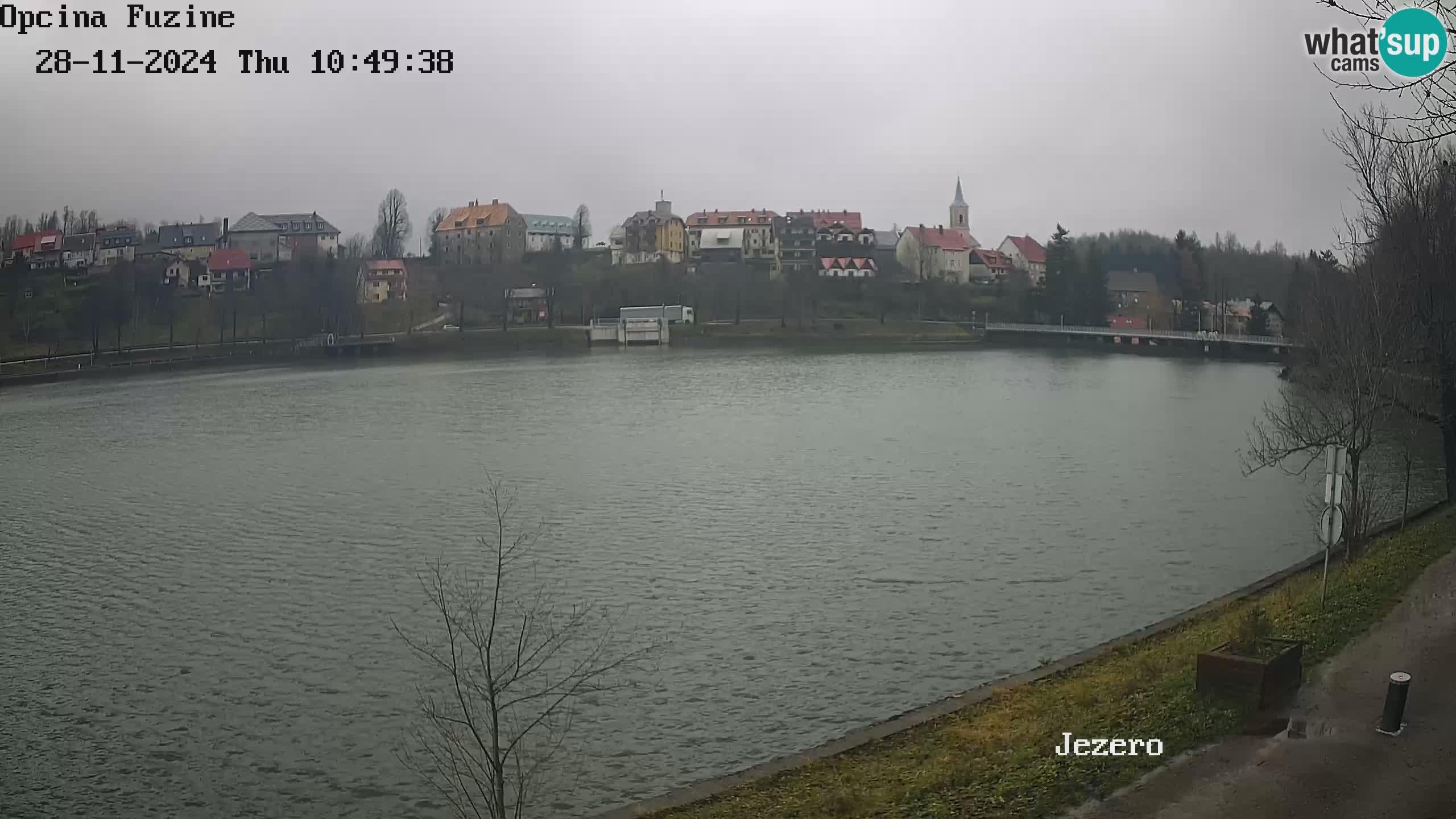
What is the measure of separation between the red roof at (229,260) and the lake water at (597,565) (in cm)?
4742

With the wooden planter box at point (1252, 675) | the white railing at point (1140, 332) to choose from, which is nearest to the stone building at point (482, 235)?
the white railing at point (1140, 332)

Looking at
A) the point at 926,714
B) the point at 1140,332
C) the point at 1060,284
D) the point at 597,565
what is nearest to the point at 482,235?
the point at 1060,284

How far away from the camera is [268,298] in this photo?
76.2m

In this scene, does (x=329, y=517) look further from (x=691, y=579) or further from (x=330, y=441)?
(x=330, y=441)

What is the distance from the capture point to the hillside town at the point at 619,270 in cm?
7312

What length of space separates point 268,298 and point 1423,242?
238 ft

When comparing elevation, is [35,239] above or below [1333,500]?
above

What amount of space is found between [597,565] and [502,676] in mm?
6230

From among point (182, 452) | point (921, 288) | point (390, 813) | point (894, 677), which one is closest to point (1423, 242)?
point (894, 677)

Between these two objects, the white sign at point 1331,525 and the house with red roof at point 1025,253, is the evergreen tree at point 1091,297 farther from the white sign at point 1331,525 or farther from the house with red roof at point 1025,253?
the white sign at point 1331,525

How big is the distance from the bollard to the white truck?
227 feet

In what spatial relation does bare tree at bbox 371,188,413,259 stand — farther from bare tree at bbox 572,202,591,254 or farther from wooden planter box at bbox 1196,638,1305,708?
wooden planter box at bbox 1196,638,1305,708

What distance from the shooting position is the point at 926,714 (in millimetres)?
9781

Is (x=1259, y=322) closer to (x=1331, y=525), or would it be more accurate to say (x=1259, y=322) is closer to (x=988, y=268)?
(x=988, y=268)
